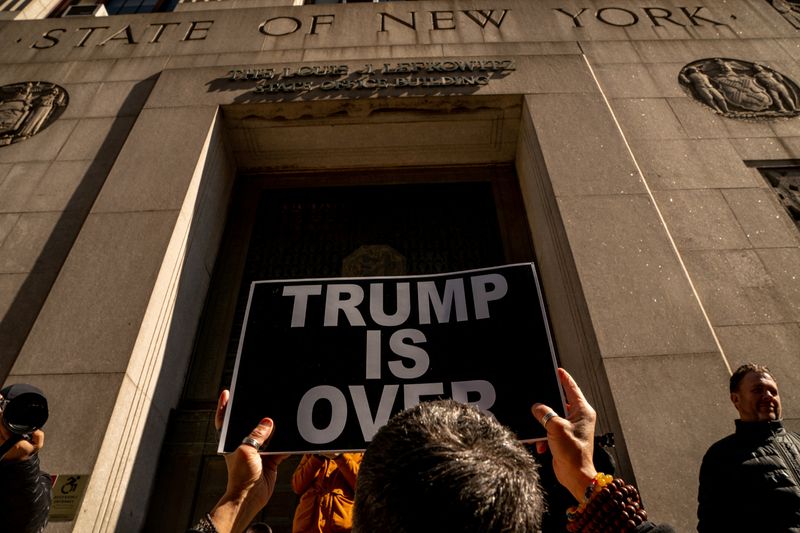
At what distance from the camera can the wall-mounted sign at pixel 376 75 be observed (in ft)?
22.7

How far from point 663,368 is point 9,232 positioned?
24.5ft

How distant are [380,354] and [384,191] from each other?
15.4 ft

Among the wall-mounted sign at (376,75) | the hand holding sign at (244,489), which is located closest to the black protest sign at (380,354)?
the hand holding sign at (244,489)

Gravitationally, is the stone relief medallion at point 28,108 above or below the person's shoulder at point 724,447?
above

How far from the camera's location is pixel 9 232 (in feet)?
19.1

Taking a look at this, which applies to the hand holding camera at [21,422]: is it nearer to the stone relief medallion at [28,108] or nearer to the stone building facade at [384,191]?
the stone building facade at [384,191]

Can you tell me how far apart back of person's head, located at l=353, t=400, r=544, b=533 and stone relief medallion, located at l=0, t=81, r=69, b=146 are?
8101 millimetres

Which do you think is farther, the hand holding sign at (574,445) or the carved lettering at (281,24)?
the carved lettering at (281,24)

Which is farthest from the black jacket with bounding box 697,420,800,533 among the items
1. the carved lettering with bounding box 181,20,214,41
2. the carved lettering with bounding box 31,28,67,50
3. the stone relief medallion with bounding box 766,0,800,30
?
the carved lettering with bounding box 31,28,67,50

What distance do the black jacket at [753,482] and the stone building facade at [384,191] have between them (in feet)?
2.38

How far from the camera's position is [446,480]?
3.50 ft

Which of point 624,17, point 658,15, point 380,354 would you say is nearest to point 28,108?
point 380,354

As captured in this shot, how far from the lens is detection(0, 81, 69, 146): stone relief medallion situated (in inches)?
272

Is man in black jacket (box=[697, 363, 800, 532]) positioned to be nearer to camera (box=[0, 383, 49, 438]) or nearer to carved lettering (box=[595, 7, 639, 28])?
Result: camera (box=[0, 383, 49, 438])
